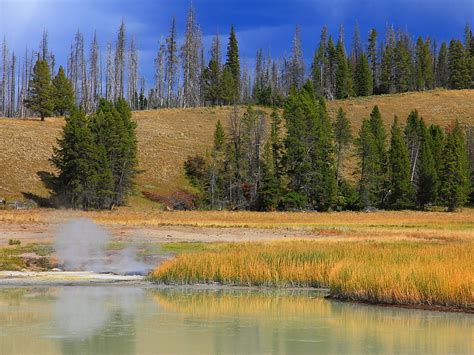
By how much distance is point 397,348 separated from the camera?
520 inches

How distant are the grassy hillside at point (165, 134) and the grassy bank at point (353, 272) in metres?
47.7

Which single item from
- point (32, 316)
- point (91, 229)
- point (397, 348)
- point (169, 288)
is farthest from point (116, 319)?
point (91, 229)

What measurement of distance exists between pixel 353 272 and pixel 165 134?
81.3 m

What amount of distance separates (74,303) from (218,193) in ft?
180

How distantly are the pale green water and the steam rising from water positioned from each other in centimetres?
504

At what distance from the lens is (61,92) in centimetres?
9819

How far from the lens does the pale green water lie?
1308cm

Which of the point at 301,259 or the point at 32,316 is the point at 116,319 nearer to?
the point at 32,316

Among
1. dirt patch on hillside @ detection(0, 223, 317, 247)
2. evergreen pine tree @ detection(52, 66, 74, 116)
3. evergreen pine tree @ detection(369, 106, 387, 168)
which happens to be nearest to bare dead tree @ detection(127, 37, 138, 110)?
evergreen pine tree @ detection(52, 66, 74, 116)

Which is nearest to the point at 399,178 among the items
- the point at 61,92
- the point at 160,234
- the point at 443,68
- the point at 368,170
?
the point at 368,170

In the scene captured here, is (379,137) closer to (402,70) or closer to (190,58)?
(190,58)

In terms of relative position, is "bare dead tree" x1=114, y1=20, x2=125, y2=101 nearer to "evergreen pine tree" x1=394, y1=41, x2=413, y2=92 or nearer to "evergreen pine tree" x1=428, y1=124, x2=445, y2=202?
"evergreen pine tree" x1=394, y1=41, x2=413, y2=92

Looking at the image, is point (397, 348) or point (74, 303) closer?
point (397, 348)

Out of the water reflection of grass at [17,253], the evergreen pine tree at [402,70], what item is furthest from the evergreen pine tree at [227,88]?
the water reflection of grass at [17,253]
